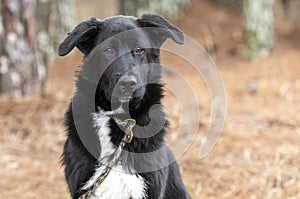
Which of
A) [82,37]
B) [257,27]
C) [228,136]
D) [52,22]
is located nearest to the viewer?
[82,37]

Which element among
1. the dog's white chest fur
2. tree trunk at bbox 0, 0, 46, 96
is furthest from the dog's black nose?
tree trunk at bbox 0, 0, 46, 96

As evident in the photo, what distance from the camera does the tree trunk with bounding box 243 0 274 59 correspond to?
9.09 metres

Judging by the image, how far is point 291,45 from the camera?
9.60 metres

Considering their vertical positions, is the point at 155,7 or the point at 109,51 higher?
the point at 109,51

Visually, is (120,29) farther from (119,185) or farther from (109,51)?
(119,185)

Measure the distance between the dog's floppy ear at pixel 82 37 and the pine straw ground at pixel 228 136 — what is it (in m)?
1.75

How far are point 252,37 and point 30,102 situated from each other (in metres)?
4.23

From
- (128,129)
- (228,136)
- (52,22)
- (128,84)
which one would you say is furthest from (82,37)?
(52,22)

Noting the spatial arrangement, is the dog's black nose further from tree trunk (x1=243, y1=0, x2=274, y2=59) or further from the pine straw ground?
tree trunk (x1=243, y1=0, x2=274, y2=59)

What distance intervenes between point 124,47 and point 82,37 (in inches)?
12.3

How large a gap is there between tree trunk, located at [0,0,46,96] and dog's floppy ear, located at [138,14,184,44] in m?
3.00

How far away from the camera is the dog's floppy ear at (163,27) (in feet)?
12.7

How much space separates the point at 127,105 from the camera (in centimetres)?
389

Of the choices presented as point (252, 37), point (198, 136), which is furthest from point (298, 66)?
point (198, 136)
